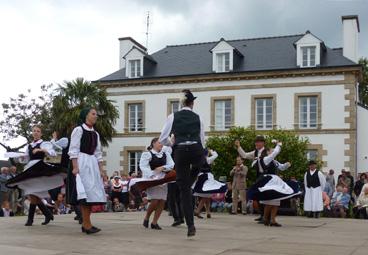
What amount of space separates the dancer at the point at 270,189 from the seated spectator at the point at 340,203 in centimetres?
708

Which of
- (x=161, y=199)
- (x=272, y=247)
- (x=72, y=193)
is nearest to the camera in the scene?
(x=272, y=247)

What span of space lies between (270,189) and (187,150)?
3752mm

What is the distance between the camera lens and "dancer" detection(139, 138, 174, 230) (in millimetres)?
10094

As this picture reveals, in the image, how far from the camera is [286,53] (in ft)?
Result: 122

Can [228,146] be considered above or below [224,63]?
below

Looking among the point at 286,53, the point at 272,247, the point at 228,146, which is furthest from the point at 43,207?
the point at 286,53

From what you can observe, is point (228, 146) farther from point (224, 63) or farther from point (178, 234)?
point (178, 234)

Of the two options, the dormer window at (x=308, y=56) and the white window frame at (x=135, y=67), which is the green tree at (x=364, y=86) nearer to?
the dormer window at (x=308, y=56)

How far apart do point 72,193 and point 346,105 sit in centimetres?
2763

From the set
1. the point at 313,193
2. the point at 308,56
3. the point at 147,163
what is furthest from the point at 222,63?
the point at 147,163

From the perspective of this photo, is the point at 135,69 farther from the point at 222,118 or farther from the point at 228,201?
the point at 228,201

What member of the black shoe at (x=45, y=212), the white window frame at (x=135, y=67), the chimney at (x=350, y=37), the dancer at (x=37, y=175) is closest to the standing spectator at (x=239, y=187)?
the black shoe at (x=45, y=212)

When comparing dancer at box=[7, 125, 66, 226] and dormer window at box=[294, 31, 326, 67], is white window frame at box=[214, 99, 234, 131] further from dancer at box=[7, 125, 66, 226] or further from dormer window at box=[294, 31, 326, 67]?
dancer at box=[7, 125, 66, 226]

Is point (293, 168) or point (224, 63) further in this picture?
point (224, 63)
